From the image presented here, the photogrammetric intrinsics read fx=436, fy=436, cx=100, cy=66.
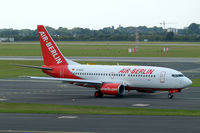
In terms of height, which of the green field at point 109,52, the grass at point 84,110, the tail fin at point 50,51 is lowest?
the green field at point 109,52

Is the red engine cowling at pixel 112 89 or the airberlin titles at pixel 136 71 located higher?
the airberlin titles at pixel 136 71

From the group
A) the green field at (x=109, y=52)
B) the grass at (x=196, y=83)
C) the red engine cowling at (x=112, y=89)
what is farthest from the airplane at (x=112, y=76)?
the green field at (x=109, y=52)

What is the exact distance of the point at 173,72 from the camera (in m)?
Result: 47.2

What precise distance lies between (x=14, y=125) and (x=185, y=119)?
12.4 m

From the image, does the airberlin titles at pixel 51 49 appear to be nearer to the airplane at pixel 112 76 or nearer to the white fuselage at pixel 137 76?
the airplane at pixel 112 76

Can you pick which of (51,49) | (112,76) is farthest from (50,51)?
(112,76)

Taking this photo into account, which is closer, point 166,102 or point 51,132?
point 51,132

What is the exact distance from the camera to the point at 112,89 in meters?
47.3

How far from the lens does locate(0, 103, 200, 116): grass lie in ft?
116

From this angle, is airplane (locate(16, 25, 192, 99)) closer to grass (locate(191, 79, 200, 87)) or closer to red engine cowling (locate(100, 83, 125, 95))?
red engine cowling (locate(100, 83, 125, 95))

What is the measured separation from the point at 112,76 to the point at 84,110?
12.6 metres

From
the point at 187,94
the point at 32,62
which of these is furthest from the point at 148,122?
the point at 32,62

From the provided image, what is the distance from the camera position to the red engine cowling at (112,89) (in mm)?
47125

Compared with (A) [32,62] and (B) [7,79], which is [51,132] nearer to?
(B) [7,79]
